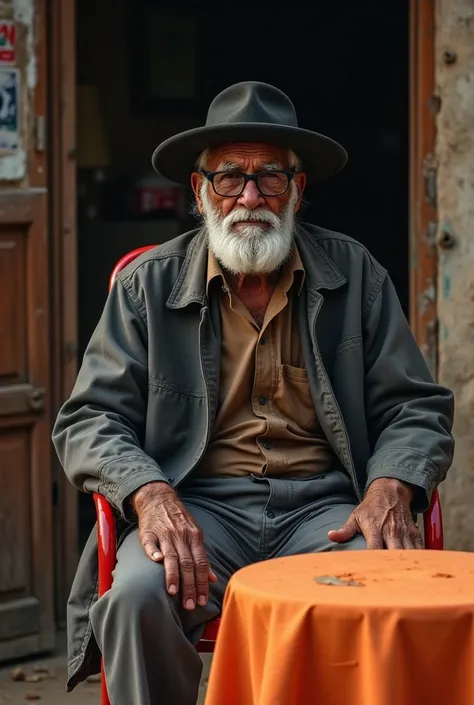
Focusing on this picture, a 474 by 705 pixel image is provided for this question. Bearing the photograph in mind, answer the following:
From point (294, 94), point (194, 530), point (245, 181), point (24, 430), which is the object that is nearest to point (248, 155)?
point (245, 181)

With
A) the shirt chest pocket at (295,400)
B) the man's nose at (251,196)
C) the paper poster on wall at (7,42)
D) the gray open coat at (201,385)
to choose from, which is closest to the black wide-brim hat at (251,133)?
the man's nose at (251,196)

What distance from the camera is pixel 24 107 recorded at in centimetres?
504

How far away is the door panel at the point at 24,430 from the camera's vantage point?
5059mm

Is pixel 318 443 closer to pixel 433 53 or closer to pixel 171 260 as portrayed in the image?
pixel 171 260

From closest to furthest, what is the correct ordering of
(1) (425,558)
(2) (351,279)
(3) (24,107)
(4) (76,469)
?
(1) (425,558) < (4) (76,469) < (2) (351,279) < (3) (24,107)

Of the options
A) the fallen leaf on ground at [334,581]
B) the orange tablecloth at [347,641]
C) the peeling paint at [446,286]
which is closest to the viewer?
the orange tablecloth at [347,641]

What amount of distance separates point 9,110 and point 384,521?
89.0 inches

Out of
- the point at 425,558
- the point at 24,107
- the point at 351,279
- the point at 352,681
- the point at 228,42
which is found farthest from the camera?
the point at 228,42

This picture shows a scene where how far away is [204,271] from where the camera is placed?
13.0ft

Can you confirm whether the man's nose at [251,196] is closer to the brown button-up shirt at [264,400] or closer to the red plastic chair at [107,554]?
the brown button-up shirt at [264,400]

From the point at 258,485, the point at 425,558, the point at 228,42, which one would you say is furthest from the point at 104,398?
the point at 228,42

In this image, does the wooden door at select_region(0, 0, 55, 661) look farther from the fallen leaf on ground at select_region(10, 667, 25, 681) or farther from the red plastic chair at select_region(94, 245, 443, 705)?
the red plastic chair at select_region(94, 245, 443, 705)

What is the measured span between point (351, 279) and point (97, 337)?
718 millimetres

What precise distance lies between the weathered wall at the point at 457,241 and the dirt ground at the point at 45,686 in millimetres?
1110
